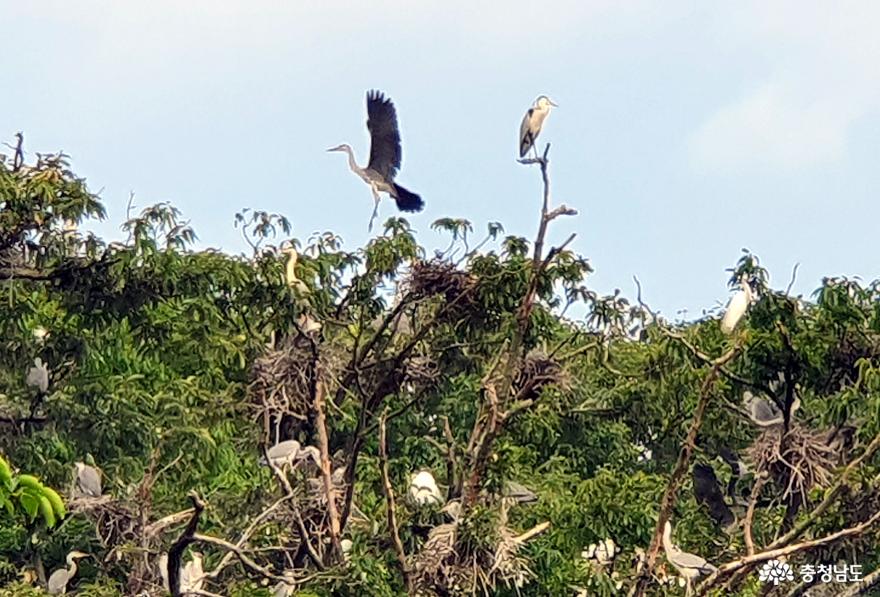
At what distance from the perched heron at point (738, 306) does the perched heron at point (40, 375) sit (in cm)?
315

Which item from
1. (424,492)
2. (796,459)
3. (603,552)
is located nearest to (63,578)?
(424,492)

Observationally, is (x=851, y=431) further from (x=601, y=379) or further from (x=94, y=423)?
(x=94, y=423)

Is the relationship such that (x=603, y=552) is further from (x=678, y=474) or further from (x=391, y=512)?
(x=678, y=474)

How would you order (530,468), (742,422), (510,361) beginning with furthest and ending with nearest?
(530,468), (742,422), (510,361)

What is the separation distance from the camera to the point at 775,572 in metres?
5.61

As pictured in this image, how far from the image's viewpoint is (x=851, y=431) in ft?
20.1

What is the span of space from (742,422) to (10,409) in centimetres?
342

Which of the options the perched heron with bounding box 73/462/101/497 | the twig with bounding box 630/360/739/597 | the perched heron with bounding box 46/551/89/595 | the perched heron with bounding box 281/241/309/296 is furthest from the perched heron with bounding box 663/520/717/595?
the perched heron with bounding box 46/551/89/595

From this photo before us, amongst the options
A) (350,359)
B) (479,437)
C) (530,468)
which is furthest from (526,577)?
(530,468)

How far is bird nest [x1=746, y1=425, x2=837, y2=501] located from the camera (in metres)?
5.59

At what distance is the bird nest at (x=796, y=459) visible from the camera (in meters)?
5.59

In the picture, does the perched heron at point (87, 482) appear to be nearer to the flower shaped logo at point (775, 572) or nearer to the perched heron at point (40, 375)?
the perched heron at point (40, 375)

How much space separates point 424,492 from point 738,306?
4.86 ft

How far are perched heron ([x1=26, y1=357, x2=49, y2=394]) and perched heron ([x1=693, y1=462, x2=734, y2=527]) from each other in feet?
9.99
